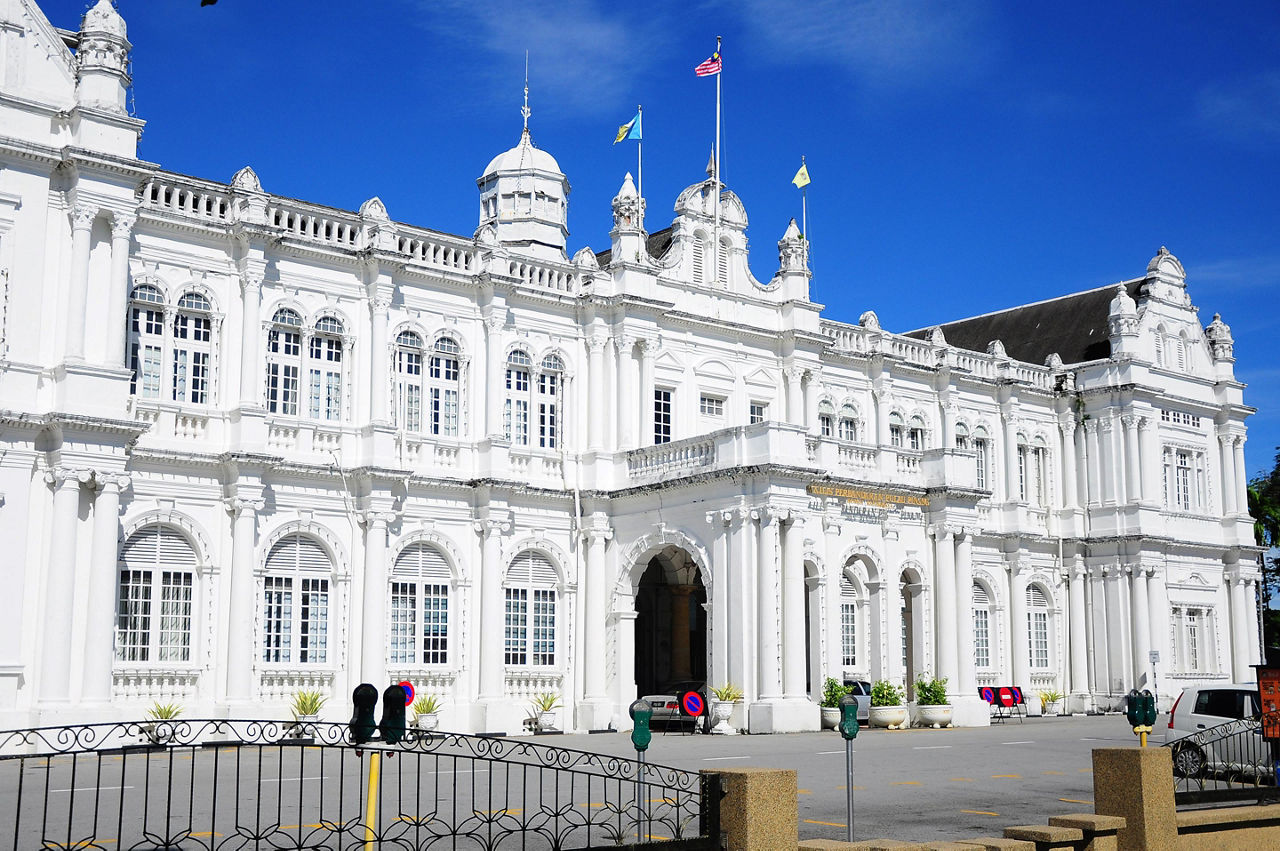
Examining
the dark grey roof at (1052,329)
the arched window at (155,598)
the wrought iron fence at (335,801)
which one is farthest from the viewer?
the dark grey roof at (1052,329)

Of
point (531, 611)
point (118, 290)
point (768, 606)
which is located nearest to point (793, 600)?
point (768, 606)

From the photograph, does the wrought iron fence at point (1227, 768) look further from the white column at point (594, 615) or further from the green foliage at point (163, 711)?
the green foliage at point (163, 711)

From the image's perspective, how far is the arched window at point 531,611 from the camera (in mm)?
29766

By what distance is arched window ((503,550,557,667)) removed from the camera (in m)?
29.8

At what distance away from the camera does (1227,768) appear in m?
14.4

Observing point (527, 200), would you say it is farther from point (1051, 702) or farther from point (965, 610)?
point (1051, 702)

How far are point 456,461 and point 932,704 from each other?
12523mm

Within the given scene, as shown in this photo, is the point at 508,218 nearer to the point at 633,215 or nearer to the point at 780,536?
the point at 633,215

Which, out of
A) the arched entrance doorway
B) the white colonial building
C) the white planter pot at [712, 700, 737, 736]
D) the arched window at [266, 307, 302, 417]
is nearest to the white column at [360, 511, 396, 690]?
the white colonial building

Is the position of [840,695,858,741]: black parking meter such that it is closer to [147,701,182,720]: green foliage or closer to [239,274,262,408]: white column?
[147,701,182,720]: green foliage

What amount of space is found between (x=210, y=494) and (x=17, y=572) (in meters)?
4.16

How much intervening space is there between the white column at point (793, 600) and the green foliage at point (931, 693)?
4567mm

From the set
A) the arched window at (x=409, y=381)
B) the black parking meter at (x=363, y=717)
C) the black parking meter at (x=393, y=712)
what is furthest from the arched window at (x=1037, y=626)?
the black parking meter at (x=363, y=717)

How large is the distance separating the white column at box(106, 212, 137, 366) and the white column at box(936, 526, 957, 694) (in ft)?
64.0
